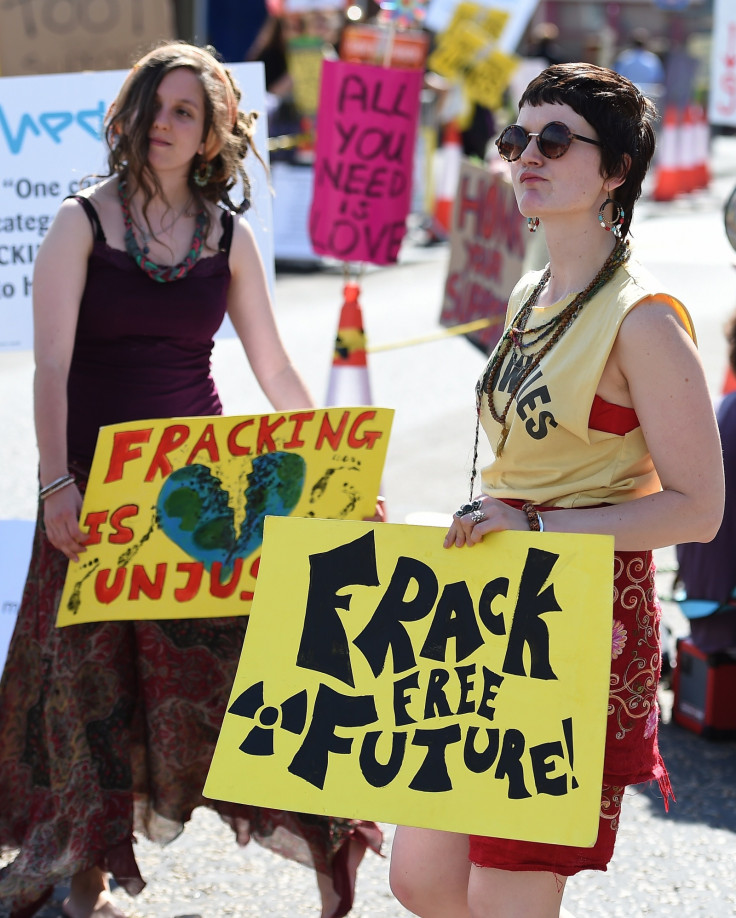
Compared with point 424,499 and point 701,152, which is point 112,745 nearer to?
point 424,499

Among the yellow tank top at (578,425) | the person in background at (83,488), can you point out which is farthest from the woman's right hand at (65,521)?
the yellow tank top at (578,425)

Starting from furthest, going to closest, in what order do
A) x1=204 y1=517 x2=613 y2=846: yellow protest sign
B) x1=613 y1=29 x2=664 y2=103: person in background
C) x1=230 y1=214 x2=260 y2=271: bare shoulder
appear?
x1=613 y1=29 x2=664 y2=103: person in background → x1=230 y1=214 x2=260 y2=271: bare shoulder → x1=204 y1=517 x2=613 y2=846: yellow protest sign

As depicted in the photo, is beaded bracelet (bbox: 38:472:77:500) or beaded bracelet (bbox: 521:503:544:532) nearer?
beaded bracelet (bbox: 521:503:544:532)

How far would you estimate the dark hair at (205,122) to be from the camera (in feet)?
9.12

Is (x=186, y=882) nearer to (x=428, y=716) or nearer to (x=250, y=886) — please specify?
(x=250, y=886)

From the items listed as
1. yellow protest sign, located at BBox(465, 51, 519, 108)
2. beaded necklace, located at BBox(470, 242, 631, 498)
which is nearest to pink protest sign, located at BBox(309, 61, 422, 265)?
beaded necklace, located at BBox(470, 242, 631, 498)

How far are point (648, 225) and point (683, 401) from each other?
1321cm

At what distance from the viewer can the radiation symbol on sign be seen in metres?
1.96

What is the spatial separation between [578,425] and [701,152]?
1690cm

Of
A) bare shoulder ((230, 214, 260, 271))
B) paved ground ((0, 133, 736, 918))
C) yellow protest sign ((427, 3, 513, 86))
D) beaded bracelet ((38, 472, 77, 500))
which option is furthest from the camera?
yellow protest sign ((427, 3, 513, 86))

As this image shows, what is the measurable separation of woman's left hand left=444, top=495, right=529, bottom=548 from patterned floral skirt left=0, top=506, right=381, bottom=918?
1086 mm

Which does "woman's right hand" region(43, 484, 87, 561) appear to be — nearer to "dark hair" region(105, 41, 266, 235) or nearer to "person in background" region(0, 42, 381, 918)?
"person in background" region(0, 42, 381, 918)

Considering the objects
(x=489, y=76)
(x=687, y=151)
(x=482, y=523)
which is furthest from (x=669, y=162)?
(x=482, y=523)

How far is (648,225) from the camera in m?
14.6
